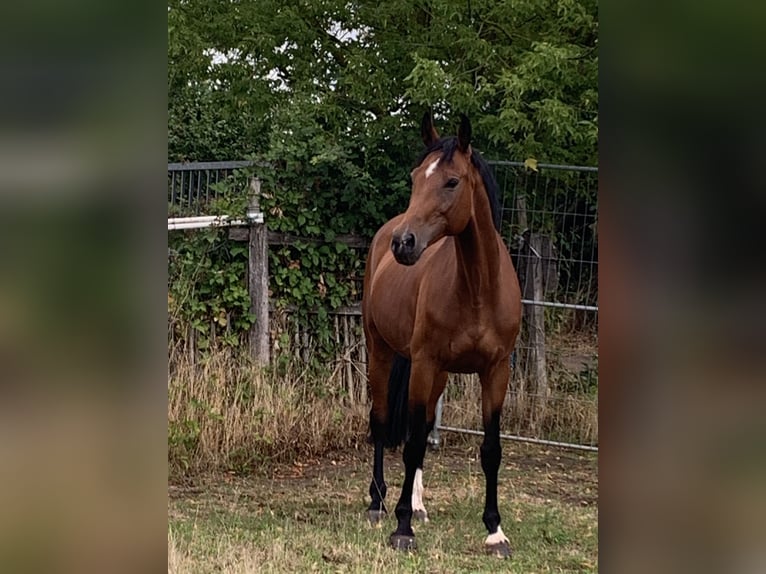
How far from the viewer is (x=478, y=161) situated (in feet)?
10.6

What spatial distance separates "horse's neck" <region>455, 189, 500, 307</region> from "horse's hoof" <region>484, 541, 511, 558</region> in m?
1.05

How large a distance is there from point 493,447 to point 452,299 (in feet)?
2.36

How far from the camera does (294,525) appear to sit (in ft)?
12.4

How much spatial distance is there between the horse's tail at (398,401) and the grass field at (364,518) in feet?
1.19

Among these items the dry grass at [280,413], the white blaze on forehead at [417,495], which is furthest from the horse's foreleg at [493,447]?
the dry grass at [280,413]

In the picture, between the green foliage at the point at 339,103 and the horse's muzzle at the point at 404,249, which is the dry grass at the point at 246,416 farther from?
the horse's muzzle at the point at 404,249

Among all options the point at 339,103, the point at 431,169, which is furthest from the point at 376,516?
the point at 339,103

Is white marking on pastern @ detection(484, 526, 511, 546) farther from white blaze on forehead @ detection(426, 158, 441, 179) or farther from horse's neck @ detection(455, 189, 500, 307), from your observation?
white blaze on forehead @ detection(426, 158, 441, 179)

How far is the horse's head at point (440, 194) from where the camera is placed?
297 cm

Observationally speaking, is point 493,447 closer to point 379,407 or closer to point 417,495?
point 417,495
